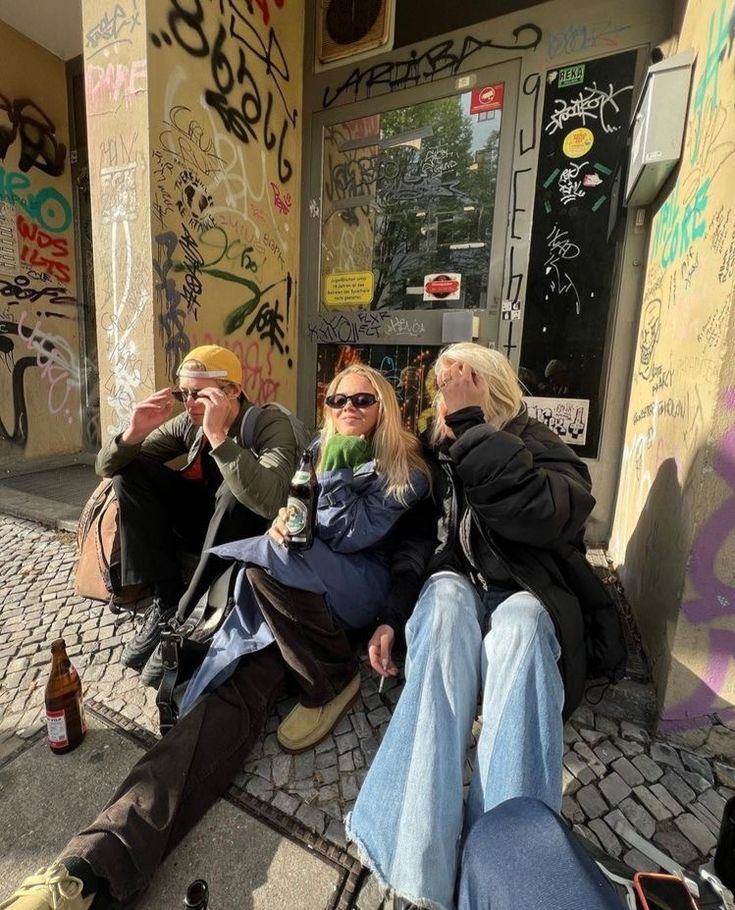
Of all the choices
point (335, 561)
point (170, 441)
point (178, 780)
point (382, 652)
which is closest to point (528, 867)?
point (382, 652)

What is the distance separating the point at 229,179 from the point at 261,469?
8.50ft

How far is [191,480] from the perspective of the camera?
2729mm

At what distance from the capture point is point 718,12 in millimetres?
1885

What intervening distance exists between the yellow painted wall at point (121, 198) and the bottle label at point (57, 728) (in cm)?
210

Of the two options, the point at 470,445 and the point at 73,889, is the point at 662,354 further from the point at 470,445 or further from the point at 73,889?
the point at 73,889

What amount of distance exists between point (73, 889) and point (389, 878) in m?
0.78

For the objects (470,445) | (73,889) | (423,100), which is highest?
(423,100)

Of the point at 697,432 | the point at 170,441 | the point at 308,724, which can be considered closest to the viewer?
the point at 697,432

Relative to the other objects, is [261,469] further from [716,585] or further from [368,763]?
[716,585]

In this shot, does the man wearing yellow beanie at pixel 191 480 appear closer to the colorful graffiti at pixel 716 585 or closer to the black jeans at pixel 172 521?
the black jeans at pixel 172 521

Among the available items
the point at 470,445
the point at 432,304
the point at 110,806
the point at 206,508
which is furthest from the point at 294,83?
the point at 110,806

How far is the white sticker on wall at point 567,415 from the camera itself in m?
3.41

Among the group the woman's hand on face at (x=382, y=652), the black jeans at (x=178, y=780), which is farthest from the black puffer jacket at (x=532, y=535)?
the black jeans at (x=178, y=780)

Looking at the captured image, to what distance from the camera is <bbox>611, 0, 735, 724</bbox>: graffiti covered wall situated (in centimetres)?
164
